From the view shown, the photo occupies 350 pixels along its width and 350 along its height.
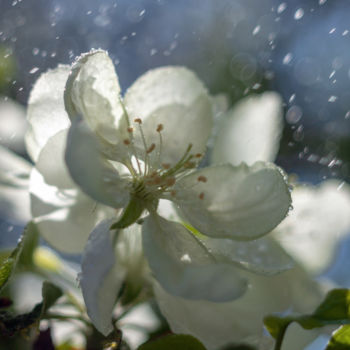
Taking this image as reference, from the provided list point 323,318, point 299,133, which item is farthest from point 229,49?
point 323,318

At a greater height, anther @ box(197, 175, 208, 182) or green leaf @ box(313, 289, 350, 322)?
anther @ box(197, 175, 208, 182)

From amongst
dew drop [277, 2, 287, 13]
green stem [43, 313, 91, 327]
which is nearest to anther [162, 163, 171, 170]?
green stem [43, 313, 91, 327]

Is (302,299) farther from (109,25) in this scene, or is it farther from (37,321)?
(109,25)

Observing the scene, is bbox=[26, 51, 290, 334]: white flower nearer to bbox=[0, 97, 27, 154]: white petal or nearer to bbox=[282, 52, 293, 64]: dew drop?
bbox=[0, 97, 27, 154]: white petal

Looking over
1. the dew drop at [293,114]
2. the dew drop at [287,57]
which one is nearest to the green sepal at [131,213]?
the dew drop at [293,114]

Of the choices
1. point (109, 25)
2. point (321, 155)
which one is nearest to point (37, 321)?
point (109, 25)

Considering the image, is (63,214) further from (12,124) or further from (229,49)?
(229,49)

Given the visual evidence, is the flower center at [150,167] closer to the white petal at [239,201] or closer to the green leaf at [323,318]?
the white petal at [239,201]
